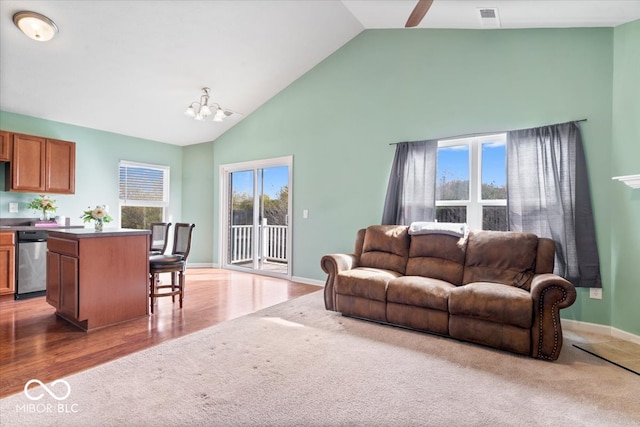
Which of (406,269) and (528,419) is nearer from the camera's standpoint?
(528,419)

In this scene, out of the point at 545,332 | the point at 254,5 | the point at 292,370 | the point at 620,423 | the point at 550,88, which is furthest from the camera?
the point at 254,5

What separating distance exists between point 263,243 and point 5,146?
3821 mm

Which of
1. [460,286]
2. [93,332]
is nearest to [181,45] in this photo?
[93,332]

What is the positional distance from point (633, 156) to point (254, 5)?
4.03 metres

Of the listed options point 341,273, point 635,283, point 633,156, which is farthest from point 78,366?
point 633,156

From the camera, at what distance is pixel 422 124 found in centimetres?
400

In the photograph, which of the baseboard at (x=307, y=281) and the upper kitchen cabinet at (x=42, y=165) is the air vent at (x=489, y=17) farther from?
the upper kitchen cabinet at (x=42, y=165)

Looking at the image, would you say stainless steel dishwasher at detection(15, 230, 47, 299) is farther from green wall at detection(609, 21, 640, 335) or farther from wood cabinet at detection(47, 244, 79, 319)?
green wall at detection(609, 21, 640, 335)

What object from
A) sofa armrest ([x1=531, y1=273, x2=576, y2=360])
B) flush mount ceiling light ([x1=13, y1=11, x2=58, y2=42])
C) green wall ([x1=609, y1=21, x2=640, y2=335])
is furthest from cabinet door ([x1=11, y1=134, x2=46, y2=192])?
green wall ([x1=609, y1=21, x2=640, y2=335])

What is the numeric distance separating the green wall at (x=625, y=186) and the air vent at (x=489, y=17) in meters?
1.04

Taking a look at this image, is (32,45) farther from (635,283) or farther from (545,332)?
(635,283)

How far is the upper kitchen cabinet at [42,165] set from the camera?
13.7 feet

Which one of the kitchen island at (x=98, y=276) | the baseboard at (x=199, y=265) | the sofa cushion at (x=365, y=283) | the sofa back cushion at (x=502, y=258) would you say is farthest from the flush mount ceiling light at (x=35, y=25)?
the sofa back cushion at (x=502, y=258)

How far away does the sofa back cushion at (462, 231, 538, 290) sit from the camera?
2979 mm
